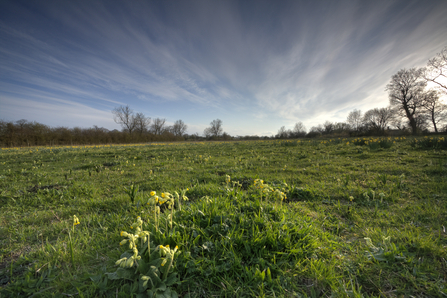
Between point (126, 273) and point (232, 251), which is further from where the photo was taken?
point (232, 251)

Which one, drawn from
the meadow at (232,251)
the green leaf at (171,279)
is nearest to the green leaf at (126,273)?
the meadow at (232,251)

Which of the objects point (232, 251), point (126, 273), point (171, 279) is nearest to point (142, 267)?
point (126, 273)

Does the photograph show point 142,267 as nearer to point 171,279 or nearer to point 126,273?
point 126,273

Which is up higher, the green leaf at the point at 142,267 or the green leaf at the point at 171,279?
the green leaf at the point at 142,267

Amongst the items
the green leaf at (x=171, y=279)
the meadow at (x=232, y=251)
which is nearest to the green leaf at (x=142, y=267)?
the meadow at (x=232, y=251)

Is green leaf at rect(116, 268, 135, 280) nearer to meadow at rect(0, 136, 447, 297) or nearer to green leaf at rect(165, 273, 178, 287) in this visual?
meadow at rect(0, 136, 447, 297)

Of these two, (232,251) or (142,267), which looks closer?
(142,267)

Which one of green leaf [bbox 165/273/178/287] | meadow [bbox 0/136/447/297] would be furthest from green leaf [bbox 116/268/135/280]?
green leaf [bbox 165/273/178/287]

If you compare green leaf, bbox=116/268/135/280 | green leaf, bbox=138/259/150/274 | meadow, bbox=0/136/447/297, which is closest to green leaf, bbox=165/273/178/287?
meadow, bbox=0/136/447/297

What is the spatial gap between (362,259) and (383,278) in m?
0.24

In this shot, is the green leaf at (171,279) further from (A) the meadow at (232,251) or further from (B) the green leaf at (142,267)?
(B) the green leaf at (142,267)

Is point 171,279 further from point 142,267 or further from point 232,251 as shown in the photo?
point 232,251

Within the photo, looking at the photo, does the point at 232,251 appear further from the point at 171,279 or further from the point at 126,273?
the point at 126,273

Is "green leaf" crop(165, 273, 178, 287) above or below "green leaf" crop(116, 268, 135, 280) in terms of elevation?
below
